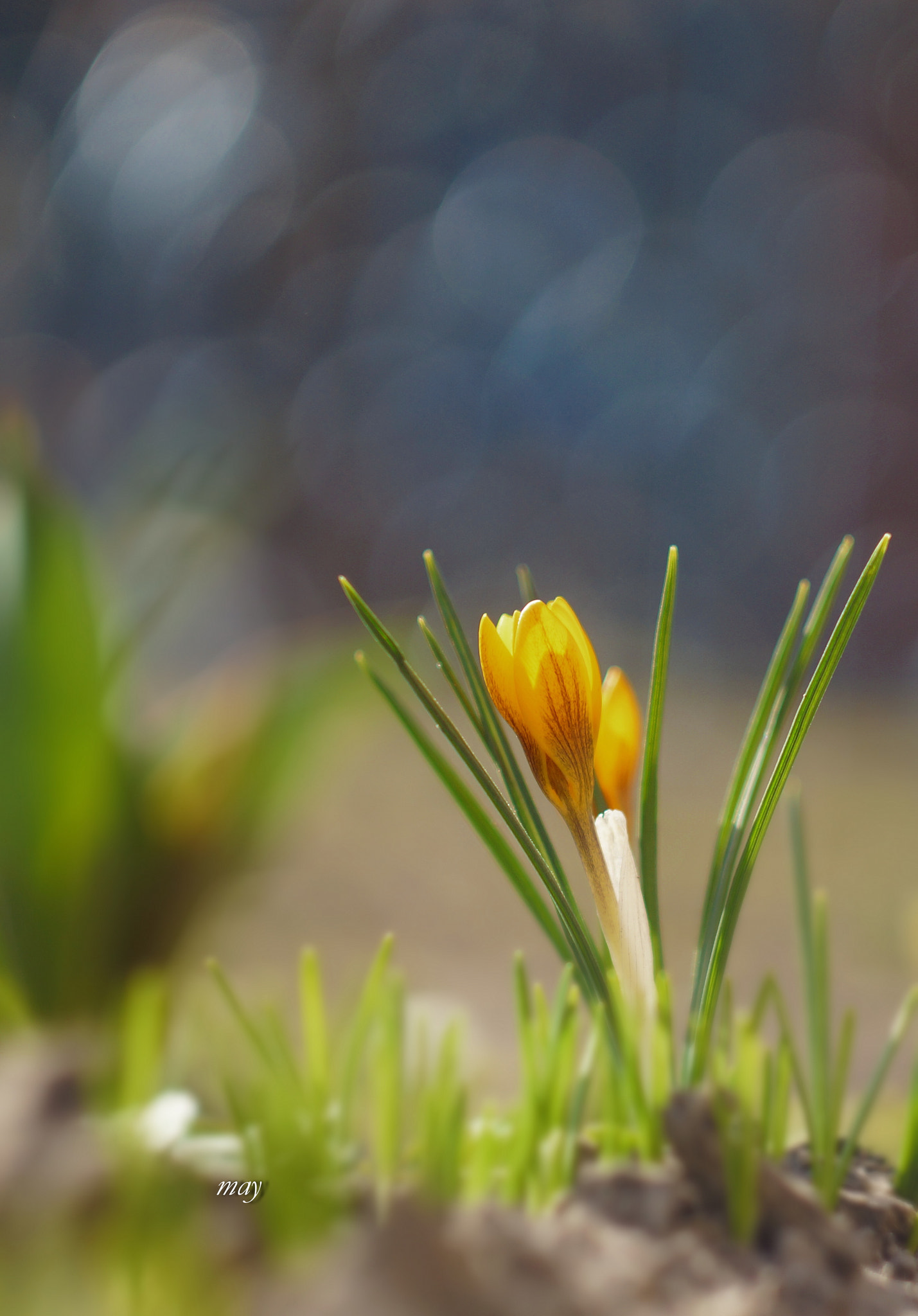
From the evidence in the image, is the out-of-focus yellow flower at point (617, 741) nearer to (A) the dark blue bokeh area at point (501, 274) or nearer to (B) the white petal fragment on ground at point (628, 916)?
(B) the white petal fragment on ground at point (628, 916)

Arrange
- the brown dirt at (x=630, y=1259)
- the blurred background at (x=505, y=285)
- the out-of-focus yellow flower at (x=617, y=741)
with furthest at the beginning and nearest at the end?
the blurred background at (x=505, y=285), the out-of-focus yellow flower at (x=617, y=741), the brown dirt at (x=630, y=1259)

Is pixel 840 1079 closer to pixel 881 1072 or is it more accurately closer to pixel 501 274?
pixel 881 1072

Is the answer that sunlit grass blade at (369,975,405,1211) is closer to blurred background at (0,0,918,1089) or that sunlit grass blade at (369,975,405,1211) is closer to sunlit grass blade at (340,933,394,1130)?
sunlit grass blade at (340,933,394,1130)

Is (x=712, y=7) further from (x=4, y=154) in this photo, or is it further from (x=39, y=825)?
(x=39, y=825)

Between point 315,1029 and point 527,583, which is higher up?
point 527,583

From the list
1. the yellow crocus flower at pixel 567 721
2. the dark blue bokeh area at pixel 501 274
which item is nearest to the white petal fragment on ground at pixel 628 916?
the yellow crocus flower at pixel 567 721

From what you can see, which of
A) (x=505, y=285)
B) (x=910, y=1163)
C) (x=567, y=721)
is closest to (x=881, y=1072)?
(x=910, y=1163)

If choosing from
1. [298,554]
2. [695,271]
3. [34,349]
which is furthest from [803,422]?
[34,349]
